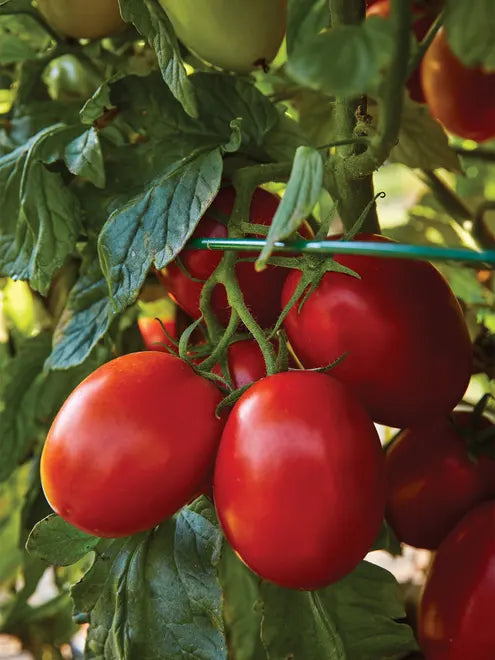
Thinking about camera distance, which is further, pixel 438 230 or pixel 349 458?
pixel 438 230

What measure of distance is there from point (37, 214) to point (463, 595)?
41 centimetres

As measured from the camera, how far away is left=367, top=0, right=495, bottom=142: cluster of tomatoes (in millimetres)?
686

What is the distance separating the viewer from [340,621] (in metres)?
0.58

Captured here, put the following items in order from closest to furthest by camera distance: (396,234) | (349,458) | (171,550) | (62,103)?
1. (349,458)
2. (171,550)
3. (62,103)
4. (396,234)

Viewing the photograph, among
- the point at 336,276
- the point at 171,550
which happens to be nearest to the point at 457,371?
the point at 336,276

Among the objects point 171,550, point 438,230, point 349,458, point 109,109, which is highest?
point 109,109

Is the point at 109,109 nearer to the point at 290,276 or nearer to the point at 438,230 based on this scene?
the point at 290,276

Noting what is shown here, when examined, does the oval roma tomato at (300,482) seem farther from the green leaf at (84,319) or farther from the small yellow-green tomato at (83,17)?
the small yellow-green tomato at (83,17)

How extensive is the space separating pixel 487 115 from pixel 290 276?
0.34 m

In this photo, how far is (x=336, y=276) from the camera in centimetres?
47

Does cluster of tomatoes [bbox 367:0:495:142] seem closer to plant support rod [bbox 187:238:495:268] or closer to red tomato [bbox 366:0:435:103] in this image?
red tomato [bbox 366:0:435:103]

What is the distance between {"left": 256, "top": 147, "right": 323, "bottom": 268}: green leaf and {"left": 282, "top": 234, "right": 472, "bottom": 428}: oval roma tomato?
0.13 m

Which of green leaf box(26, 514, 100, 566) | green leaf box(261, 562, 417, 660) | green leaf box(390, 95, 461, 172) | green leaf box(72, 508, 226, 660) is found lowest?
green leaf box(261, 562, 417, 660)

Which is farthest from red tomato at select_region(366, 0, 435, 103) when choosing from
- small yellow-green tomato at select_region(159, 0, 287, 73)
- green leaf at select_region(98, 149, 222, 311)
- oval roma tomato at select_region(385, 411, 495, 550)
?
oval roma tomato at select_region(385, 411, 495, 550)
